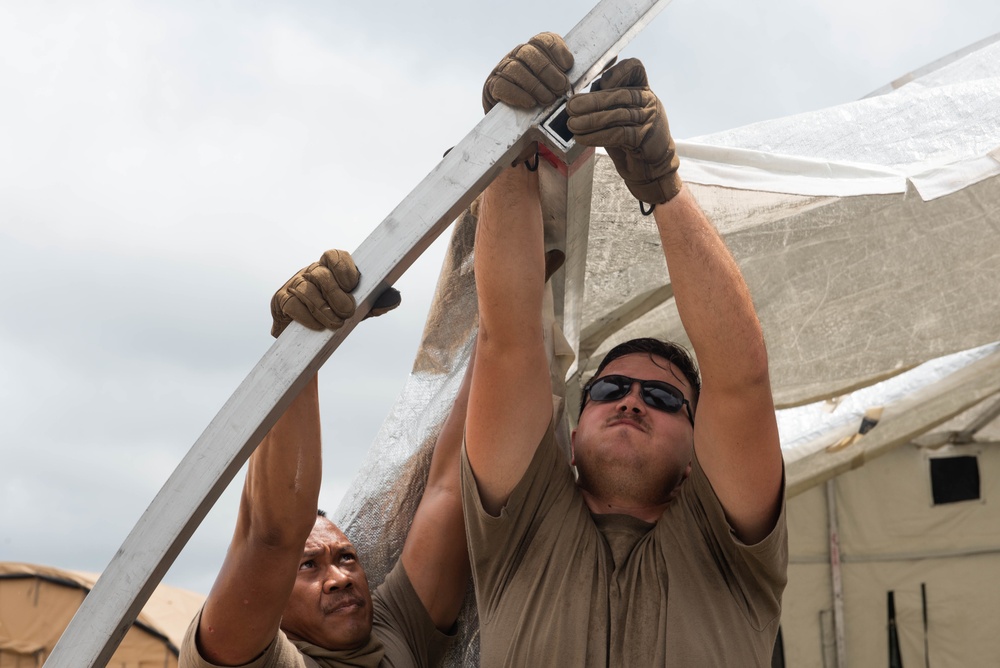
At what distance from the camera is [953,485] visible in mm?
5730

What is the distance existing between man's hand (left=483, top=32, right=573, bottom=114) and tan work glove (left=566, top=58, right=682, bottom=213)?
0.04m

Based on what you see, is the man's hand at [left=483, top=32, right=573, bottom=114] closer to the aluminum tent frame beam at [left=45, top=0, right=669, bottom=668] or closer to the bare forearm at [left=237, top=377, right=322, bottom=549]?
the aluminum tent frame beam at [left=45, top=0, right=669, bottom=668]

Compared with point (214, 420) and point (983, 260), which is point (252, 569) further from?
point (983, 260)

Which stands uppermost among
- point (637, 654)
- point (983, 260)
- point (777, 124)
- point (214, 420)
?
point (777, 124)

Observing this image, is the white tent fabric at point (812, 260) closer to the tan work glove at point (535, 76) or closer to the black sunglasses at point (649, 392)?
the black sunglasses at point (649, 392)

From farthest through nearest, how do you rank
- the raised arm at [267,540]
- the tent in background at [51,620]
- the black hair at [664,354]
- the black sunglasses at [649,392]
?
1. the tent in background at [51,620]
2. the black hair at [664,354]
3. the black sunglasses at [649,392]
4. the raised arm at [267,540]

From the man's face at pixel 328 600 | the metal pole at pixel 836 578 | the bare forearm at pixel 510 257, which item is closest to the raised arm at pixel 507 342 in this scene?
the bare forearm at pixel 510 257

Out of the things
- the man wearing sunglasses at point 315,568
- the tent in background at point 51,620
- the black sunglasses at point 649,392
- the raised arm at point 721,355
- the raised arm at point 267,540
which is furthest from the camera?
the tent in background at point 51,620

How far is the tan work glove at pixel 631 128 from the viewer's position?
A: 56.8 inches

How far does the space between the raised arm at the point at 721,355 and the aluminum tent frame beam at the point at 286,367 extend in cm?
32

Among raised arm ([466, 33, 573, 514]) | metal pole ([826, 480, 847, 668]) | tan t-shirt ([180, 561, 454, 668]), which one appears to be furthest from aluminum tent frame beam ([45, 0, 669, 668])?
metal pole ([826, 480, 847, 668])

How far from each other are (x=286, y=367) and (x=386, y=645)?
1.00m

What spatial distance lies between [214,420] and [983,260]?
234cm

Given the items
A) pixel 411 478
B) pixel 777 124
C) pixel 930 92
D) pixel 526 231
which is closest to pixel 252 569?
pixel 411 478
